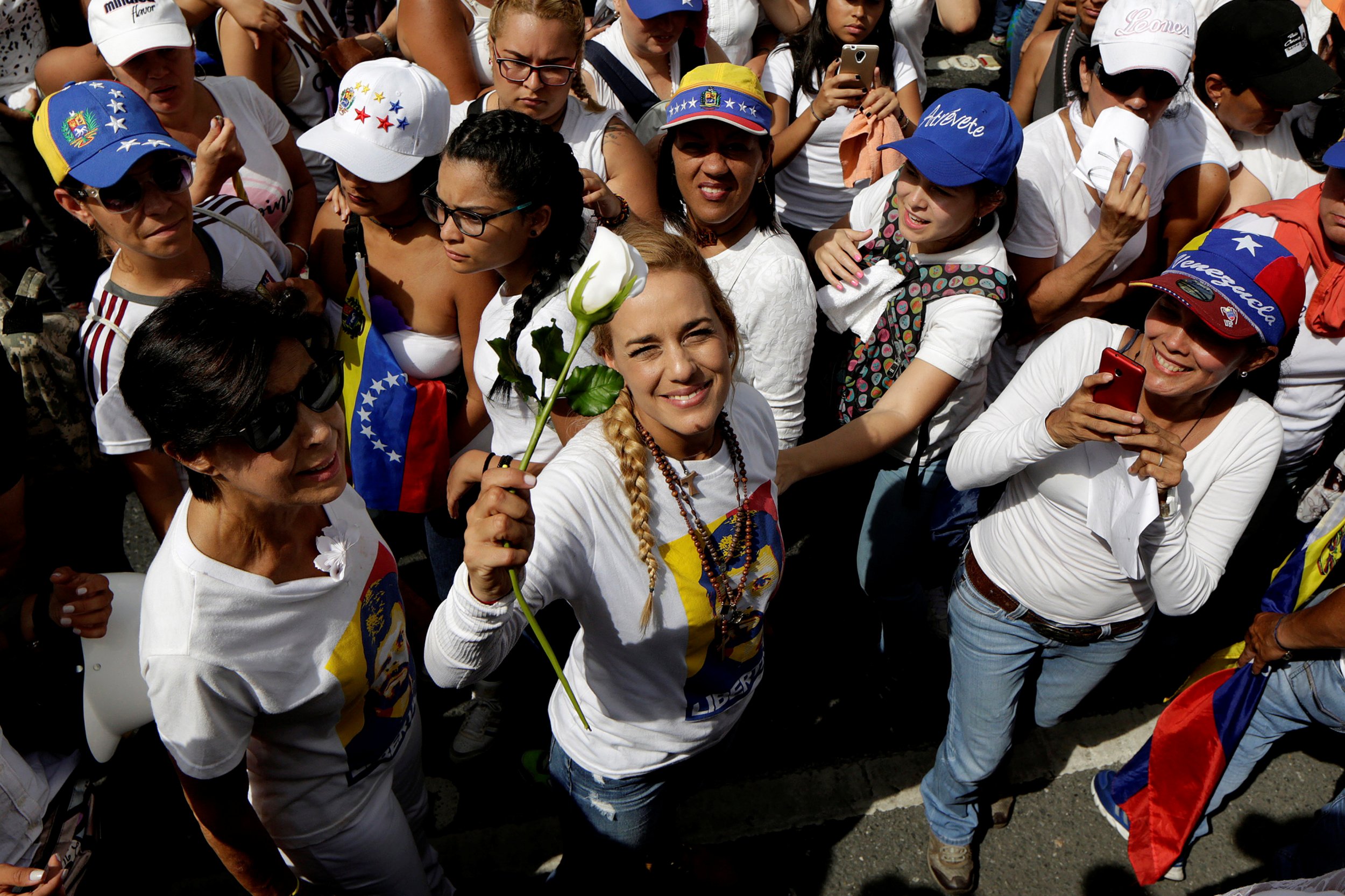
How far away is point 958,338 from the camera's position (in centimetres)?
262

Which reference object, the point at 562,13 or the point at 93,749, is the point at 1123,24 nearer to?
the point at 562,13

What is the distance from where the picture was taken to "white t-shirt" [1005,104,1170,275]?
3.07m

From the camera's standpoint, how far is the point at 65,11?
4.60 m

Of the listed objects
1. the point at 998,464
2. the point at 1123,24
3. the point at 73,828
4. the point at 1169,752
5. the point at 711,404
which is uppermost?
the point at 1123,24

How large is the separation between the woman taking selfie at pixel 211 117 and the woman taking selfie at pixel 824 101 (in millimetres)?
1909

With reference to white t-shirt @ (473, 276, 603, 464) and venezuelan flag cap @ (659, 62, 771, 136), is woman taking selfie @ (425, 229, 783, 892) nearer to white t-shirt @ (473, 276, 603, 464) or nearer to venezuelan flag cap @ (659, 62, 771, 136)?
white t-shirt @ (473, 276, 603, 464)

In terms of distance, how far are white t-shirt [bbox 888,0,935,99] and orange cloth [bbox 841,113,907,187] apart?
29.3 inches

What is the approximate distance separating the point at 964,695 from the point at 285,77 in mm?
3749

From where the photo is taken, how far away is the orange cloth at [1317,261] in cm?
287

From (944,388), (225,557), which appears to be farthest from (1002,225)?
(225,557)

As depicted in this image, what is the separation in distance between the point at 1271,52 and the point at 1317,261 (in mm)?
993

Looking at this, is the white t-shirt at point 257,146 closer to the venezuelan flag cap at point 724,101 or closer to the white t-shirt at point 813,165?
the venezuelan flag cap at point 724,101

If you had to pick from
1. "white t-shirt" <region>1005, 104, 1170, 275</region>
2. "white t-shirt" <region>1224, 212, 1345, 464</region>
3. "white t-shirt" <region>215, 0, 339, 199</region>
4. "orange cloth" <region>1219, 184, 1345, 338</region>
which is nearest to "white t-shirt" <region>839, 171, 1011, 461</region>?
"white t-shirt" <region>1005, 104, 1170, 275</region>

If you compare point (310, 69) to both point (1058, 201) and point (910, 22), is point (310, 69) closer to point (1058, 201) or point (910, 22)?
point (910, 22)
